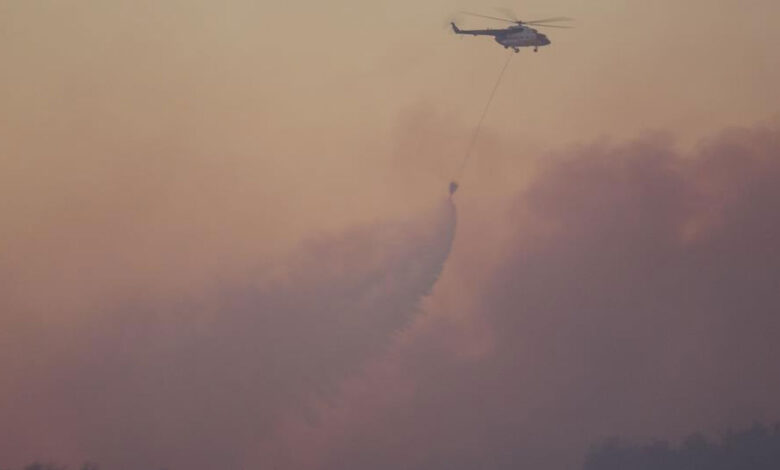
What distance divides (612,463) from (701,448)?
478 cm

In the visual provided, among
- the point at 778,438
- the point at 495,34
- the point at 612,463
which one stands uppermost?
the point at 495,34

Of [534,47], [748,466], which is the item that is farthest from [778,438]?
[534,47]

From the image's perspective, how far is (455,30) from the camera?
62500 millimetres

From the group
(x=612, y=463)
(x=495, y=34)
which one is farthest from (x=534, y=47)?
(x=612, y=463)

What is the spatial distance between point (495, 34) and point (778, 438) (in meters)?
26.7

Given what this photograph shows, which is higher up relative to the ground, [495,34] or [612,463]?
[495,34]

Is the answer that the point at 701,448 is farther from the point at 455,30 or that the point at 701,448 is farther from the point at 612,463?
the point at 455,30

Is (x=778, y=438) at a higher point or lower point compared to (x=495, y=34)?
lower

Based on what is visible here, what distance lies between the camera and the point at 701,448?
6894cm

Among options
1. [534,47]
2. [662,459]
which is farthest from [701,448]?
[534,47]

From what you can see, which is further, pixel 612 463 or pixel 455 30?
pixel 612 463

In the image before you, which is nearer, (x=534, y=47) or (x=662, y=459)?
(x=534, y=47)

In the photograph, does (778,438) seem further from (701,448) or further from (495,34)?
(495,34)

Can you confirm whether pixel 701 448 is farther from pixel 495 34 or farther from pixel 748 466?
pixel 495 34
